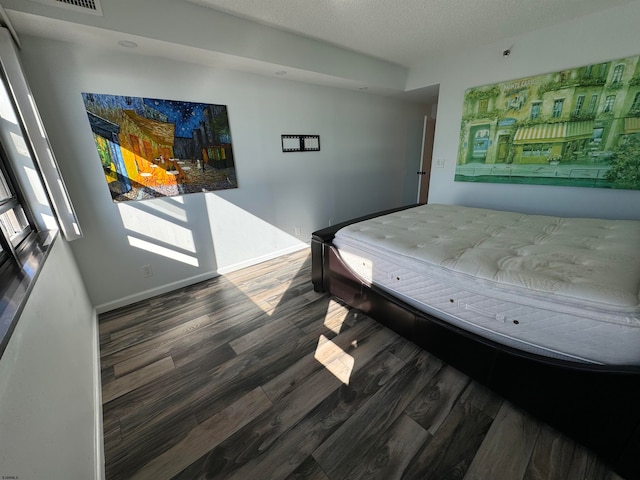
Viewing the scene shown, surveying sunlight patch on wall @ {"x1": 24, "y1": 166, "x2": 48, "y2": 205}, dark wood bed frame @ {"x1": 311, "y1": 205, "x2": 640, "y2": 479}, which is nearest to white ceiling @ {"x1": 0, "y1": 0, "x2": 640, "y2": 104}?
sunlight patch on wall @ {"x1": 24, "y1": 166, "x2": 48, "y2": 205}

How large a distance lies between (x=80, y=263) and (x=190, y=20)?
2.18m

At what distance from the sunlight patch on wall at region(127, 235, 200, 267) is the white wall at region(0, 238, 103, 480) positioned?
791 mm

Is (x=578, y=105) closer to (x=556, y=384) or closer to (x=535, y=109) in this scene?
(x=535, y=109)

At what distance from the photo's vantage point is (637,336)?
961 mm

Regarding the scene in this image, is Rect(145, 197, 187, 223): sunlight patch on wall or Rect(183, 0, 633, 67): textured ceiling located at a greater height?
Rect(183, 0, 633, 67): textured ceiling

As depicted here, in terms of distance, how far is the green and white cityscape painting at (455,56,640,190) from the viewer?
220 centimetres

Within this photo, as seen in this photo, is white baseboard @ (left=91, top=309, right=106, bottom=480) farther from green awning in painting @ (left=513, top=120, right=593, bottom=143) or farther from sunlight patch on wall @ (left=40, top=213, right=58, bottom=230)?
green awning in painting @ (left=513, top=120, right=593, bottom=143)

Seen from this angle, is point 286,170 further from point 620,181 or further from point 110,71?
point 620,181

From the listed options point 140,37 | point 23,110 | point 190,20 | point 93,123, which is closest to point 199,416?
point 23,110

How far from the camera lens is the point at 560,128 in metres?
2.49

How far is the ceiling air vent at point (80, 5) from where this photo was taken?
1488 mm

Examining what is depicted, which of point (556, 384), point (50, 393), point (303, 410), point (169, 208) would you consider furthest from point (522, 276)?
point (169, 208)

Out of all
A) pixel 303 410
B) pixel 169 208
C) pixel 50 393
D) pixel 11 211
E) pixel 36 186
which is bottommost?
pixel 303 410

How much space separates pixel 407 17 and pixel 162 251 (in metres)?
3.17
